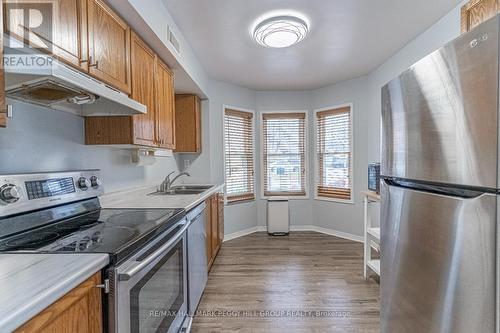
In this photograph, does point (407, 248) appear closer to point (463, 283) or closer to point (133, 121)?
point (463, 283)

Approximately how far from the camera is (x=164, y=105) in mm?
2588

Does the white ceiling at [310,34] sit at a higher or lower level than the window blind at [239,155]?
higher

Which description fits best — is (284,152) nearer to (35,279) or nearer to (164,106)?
(164,106)

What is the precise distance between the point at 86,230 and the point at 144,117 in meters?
1.05

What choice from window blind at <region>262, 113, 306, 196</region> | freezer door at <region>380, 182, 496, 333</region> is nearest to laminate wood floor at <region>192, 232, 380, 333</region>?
freezer door at <region>380, 182, 496, 333</region>

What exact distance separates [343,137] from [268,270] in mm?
2475

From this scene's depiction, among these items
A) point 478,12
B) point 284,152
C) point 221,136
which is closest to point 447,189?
point 478,12

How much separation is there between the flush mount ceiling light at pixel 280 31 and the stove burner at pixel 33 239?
7.42 feet

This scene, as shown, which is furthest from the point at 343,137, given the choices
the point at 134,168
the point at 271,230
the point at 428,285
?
the point at 428,285

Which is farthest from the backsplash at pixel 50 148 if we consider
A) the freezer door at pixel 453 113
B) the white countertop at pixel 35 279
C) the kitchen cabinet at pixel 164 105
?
the freezer door at pixel 453 113

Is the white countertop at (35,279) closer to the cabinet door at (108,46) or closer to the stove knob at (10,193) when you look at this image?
the stove knob at (10,193)

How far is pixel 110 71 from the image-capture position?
1.66m

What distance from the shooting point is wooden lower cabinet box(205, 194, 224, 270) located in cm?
295

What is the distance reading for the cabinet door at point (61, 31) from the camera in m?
1.01
